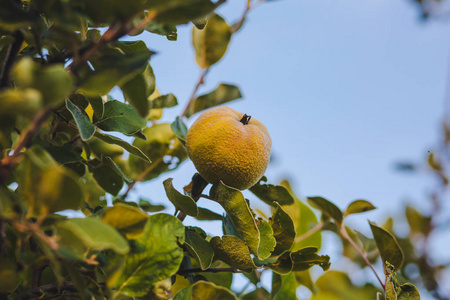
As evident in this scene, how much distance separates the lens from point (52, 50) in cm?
85

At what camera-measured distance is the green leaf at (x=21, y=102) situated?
0.43m

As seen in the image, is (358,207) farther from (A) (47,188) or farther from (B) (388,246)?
(A) (47,188)

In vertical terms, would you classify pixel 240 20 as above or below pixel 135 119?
above

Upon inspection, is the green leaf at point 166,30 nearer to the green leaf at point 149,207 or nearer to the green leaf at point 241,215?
the green leaf at point 241,215

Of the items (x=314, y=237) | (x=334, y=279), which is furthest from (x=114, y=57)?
(x=334, y=279)

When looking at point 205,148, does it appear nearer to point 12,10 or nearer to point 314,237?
point 12,10

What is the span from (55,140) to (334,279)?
3.52 feet

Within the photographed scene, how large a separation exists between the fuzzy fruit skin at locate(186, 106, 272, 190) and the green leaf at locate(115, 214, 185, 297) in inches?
12.1

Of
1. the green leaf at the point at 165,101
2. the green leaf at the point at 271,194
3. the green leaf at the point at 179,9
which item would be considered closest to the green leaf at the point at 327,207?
the green leaf at the point at 271,194

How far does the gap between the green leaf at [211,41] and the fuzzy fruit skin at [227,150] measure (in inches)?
9.7

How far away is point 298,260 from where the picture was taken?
2.96ft

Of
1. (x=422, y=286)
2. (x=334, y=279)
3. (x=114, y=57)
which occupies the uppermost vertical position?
(x=114, y=57)

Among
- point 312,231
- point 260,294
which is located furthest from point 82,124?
point 312,231

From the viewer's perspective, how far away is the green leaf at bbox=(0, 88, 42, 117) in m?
0.43
